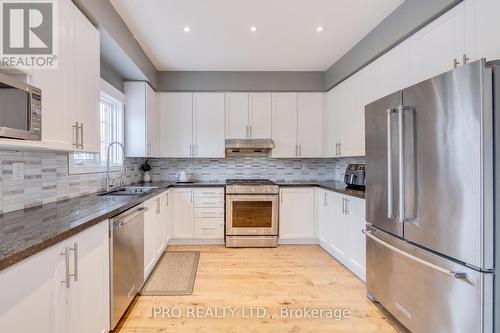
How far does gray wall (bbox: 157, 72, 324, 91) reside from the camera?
3.92 meters

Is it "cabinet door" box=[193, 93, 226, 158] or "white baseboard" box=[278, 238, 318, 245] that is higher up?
"cabinet door" box=[193, 93, 226, 158]

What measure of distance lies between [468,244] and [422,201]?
0.33 meters

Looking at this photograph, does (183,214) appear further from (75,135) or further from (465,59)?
(465,59)

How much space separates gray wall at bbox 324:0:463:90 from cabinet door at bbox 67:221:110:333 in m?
2.80

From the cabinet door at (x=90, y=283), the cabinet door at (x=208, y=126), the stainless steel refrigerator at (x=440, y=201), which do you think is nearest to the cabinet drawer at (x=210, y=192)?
the cabinet door at (x=208, y=126)

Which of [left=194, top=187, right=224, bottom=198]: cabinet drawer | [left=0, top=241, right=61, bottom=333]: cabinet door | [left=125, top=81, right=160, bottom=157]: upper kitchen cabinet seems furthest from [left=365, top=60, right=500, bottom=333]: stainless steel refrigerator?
[left=125, top=81, right=160, bottom=157]: upper kitchen cabinet

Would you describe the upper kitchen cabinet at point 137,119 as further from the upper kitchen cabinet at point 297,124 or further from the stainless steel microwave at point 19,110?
the stainless steel microwave at point 19,110

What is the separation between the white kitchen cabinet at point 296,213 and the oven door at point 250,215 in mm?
158

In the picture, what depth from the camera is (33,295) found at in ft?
3.33

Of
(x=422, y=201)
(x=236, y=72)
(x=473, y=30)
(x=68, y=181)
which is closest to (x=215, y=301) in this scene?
(x=68, y=181)

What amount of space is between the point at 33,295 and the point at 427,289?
206cm

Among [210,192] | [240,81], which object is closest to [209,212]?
[210,192]

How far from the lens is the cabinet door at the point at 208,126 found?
397 centimetres

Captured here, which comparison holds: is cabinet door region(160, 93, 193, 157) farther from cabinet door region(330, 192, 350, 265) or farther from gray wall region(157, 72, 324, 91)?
cabinet door region(330, 192, 350, 265)
